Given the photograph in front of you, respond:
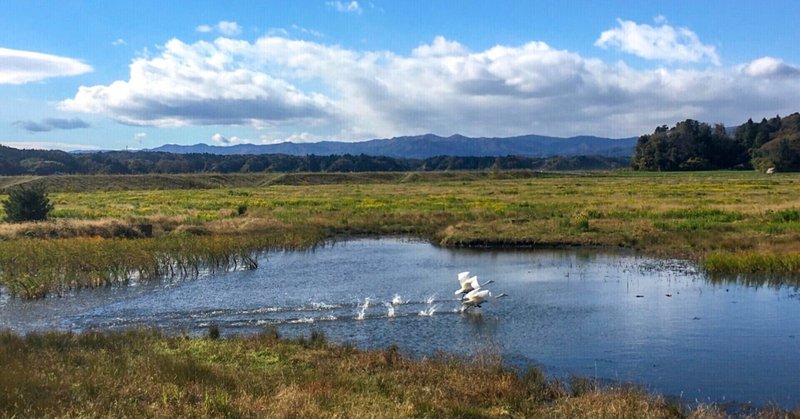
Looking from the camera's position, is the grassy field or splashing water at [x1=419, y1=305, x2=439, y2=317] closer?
splashing water at [x1=419, y1=305, x2=439, y2=317]

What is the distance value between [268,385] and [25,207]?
3052 cm

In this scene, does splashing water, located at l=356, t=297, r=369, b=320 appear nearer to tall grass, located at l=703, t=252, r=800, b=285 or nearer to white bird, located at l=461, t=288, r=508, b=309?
white bird, located at l=461, t=288, r=508, b=309

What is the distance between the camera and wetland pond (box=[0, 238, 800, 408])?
1352cm

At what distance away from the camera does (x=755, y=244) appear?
2869cm

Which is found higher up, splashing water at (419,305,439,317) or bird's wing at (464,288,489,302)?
bird's wing at (464,288,489,302)

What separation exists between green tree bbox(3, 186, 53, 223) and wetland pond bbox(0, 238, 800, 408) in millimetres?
16299

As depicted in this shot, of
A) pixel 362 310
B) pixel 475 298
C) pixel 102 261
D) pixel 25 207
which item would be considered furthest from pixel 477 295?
pixel 25 207

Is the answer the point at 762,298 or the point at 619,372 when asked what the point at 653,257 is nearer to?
the point at 762,298

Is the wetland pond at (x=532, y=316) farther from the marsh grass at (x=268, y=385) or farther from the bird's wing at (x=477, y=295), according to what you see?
the marsh grass at (x=268, y=385)

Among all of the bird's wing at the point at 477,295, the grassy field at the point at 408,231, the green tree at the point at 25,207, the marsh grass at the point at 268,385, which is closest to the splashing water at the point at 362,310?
the bird's wing at the point at 477,295

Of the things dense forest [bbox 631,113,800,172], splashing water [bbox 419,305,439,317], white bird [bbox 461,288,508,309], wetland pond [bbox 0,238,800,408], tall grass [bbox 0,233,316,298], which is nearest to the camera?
wetland pond [bbox 0,238,800,408]

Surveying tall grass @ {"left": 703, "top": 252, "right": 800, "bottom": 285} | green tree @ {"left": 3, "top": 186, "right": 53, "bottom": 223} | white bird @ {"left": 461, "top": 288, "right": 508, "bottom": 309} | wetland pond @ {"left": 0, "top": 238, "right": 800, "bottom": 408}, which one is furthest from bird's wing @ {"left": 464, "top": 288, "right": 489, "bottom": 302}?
green tree @ {"left": 3, "top": 186, "right": 53, "bottom": 223}

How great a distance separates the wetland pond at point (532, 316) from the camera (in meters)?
13.5

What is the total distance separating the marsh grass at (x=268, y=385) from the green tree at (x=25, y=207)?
24662 mm
